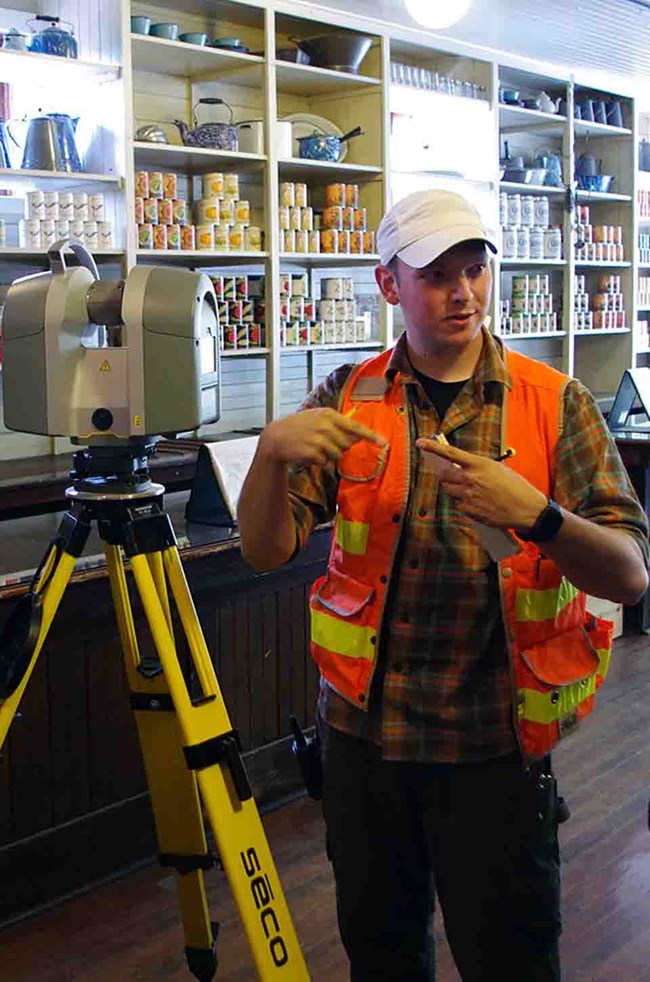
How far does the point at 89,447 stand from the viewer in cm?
189

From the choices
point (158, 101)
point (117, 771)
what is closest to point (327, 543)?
point (117, 771)

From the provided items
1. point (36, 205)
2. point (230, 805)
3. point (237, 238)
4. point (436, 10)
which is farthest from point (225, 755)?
point (237, 238)

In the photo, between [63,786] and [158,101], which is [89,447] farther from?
[158,101]

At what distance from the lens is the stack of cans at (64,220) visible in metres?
4.04

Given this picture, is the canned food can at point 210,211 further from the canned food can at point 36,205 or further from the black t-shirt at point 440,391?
the black t-shirt at point 440,391

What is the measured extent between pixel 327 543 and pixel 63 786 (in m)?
1.08

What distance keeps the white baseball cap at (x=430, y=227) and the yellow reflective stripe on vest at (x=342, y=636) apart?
472 millimetres

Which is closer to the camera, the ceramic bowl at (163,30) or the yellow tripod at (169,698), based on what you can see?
the yellow tripod at (169,698)

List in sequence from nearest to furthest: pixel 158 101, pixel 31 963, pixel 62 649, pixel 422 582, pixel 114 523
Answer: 1. pixel 422 582
2. pixel 114 523
3. pixel 31 963
4. pixel 62 649
5. pixel 158 101

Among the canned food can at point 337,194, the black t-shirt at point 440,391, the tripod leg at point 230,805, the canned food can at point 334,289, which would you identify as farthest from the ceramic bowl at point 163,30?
the black t-shirt at point 440,391

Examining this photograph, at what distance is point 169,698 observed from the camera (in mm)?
2033

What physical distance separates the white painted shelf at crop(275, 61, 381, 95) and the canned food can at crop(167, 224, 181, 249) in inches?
34.2

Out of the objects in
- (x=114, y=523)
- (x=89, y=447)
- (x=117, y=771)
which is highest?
(x=89, y=447)

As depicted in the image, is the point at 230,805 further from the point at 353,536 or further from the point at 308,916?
the point at 308,916
